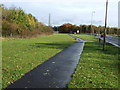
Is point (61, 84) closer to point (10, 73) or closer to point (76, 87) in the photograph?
point (76, 87)

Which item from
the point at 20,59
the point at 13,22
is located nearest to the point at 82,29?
the point at 13,22

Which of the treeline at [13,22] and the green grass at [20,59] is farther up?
the treeline at [13,22]

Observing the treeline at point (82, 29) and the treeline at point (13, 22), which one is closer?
the treeline at point (13, 22)

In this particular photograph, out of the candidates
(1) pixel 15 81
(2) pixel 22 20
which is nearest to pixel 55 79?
(1) pixel 15 81

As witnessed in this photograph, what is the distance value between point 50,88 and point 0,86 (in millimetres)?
1619

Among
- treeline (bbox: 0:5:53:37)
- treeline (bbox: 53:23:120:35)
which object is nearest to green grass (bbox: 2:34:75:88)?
treeline (bbox: 0:5:53:37)

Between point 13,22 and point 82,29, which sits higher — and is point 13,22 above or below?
below

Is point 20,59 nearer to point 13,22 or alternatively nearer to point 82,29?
point 13,22

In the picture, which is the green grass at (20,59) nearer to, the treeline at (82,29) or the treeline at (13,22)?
the treeline at (13,22)

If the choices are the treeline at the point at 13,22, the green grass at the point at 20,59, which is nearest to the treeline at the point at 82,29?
the treeline at the point at 13,22

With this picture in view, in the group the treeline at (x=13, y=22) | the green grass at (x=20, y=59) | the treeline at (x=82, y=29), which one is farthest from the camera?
the treeline at (x=82, y=29)

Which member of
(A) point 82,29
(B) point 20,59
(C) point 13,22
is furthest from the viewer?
(A) point 82,29

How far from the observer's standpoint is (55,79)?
6.68m

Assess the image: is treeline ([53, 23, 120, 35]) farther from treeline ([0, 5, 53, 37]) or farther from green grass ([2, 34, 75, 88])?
green grass ([2, 34, 75, 88])
